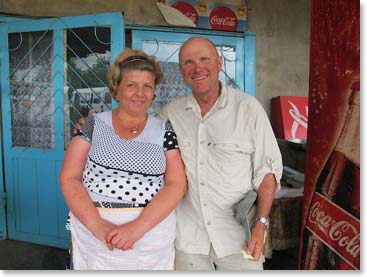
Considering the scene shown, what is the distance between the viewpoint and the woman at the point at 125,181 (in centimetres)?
138

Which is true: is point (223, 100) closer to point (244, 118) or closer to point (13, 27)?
point (244, 118)

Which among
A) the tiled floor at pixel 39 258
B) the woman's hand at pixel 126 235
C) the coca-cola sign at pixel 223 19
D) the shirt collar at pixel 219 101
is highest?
the coca-cola sign at pixel 223 19

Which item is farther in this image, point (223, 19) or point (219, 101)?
point (223, 19)

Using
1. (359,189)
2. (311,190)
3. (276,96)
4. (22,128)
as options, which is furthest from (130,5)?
(359,189)

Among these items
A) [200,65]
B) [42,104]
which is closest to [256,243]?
[200,65]

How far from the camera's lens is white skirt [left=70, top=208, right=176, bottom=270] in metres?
1.39

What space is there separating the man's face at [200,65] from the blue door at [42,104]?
1630 mm

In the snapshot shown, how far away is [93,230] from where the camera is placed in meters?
1.36

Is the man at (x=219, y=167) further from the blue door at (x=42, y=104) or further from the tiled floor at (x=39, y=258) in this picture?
the blue door at (x=42, y=104)

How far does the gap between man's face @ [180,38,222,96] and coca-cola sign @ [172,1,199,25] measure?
2189mm

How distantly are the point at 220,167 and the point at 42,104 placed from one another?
2293mm

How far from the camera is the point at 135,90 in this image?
1.44 metres

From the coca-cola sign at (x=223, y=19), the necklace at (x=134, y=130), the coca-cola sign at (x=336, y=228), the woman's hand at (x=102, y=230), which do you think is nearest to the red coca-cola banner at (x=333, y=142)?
the coca-cola sign at (x=336, y=228)

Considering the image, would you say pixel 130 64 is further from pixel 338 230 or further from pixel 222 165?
pixel 338 230
